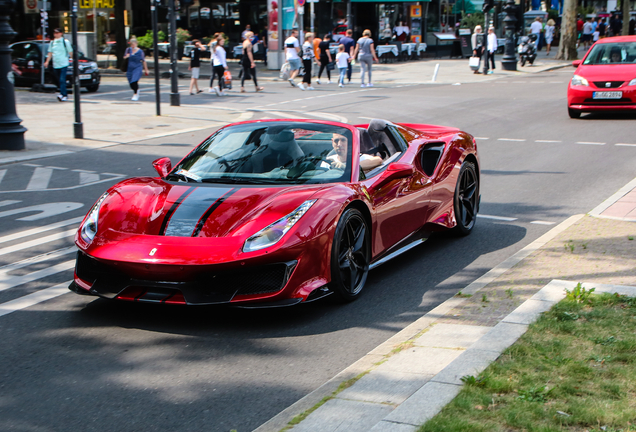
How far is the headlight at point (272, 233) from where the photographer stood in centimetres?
484

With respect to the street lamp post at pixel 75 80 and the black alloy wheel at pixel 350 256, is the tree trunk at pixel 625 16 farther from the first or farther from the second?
the black alloy wheel at pixel 350 256

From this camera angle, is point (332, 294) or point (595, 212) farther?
point (595, 212)

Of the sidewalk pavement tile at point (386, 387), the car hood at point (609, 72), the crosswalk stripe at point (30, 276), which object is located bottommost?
the crosswalk stripe at point (30, 276)

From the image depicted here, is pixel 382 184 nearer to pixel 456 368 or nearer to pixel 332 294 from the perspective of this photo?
pixel 332 294

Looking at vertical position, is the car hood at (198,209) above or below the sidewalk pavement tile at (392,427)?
above

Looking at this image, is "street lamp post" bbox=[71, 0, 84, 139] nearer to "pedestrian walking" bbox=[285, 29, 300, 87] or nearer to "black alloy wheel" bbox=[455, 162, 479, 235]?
"black alloy wheel" bbox=[455, 162, 479, 235]

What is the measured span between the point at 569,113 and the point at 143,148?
9.83 meters

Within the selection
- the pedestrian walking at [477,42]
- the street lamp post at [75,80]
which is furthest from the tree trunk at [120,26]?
the street lamp post at [75,80]

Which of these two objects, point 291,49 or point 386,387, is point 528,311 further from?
point 291,49

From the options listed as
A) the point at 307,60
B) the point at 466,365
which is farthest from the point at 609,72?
the point at 466,365

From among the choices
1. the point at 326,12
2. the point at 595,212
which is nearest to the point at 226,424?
the point at 595,212

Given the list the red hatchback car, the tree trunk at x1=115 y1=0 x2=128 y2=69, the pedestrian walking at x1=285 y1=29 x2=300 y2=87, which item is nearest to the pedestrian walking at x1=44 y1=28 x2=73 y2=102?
the pedestrian walking at x1=285 y1=29 x2=300 y2=87

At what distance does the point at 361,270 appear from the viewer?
5723 millimetres

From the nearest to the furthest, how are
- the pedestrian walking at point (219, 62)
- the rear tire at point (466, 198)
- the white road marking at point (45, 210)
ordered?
the rear tire at point (466, 198) → the white road marking at point (45, 210) → the pedestrian walking at point (219, 62)
